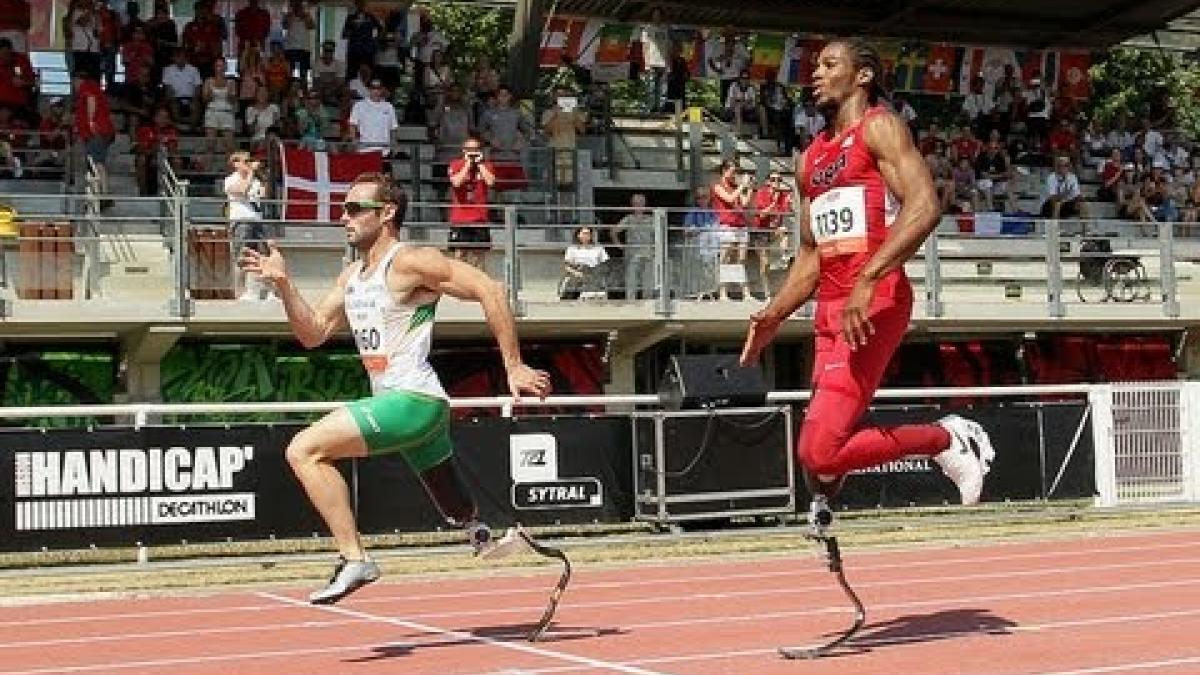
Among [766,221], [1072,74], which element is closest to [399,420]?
[766,221]

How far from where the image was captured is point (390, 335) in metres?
9.16

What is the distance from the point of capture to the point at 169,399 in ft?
79.8

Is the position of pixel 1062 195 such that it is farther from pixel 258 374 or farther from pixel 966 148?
pixel 258 374

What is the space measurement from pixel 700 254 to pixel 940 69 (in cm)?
1295

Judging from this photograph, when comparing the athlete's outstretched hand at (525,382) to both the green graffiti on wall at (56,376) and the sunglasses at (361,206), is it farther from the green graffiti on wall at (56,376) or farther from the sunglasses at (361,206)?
the green graffiti on wall at (56,376)

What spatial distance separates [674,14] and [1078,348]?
8963mm

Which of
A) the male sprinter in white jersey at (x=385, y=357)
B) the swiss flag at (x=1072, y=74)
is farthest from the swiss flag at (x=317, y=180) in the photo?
the swiss flag at (x=1072, y=74)

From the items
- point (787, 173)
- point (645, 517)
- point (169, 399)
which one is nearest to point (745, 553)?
point (645, 517)

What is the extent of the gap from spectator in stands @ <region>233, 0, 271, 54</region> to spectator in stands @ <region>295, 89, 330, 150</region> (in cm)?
116

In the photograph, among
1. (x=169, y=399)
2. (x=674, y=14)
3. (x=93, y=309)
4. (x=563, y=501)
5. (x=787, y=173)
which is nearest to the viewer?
(x=563, y=501)

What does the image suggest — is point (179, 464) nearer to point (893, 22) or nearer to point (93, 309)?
point (93, 309)

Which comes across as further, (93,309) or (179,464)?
(93,309)

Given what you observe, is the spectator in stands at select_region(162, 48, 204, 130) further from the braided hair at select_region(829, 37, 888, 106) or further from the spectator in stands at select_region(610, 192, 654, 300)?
the braided hair at select_region(829, 37, 888, 106)

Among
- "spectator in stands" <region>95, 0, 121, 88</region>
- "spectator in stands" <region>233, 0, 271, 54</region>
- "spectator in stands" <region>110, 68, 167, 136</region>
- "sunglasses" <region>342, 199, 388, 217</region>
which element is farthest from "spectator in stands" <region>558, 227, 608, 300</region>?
"sunglasses" <region>342, 199, 388, 217</region>
